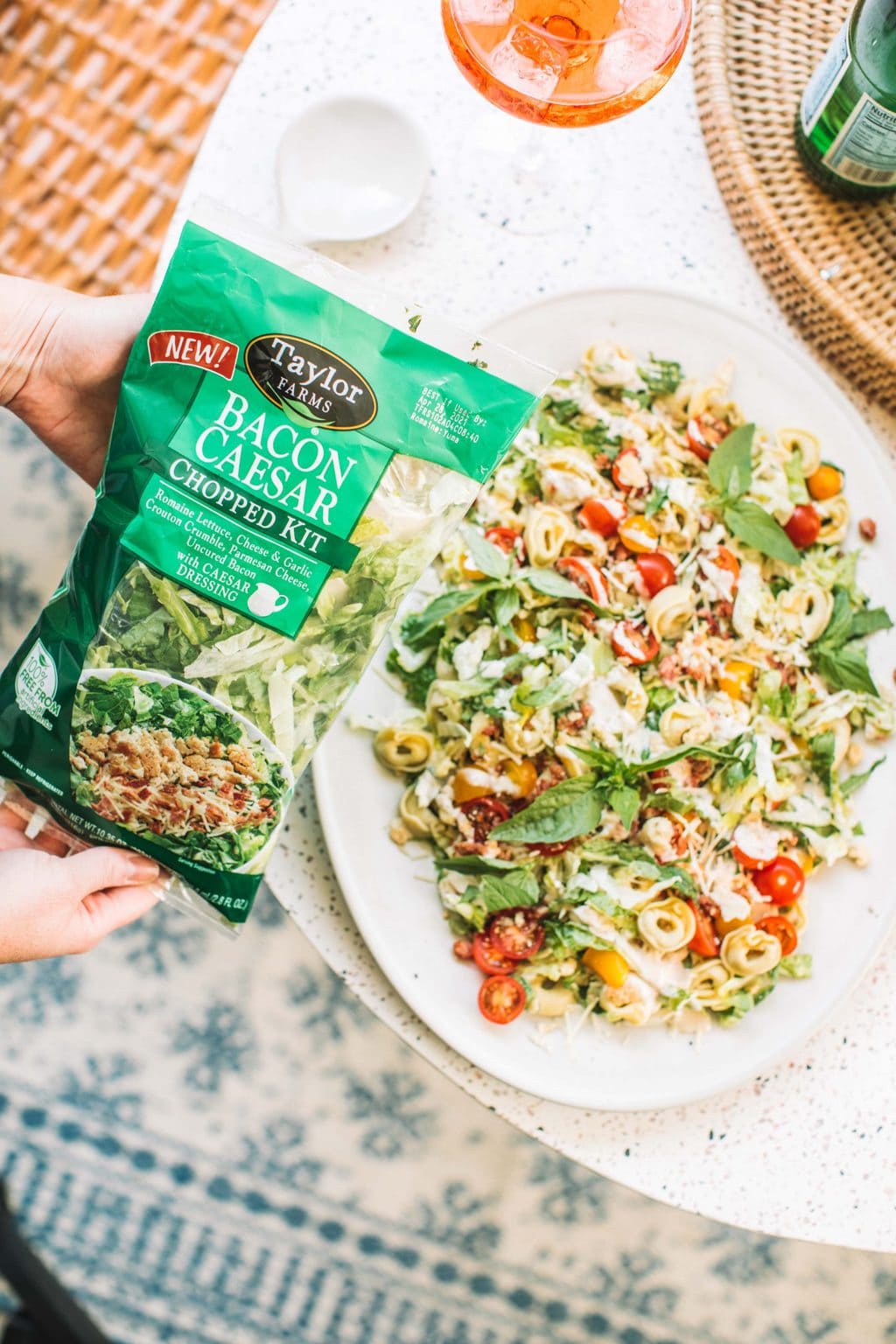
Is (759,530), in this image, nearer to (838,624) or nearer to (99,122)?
(838,624)

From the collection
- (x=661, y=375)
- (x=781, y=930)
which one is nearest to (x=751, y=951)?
(x=781, y=930)

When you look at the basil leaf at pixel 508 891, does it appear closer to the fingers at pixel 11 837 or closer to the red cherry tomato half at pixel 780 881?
the red cherry tomato half at pixel 780 881

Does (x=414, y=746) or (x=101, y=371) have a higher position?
(x=101, y=371)

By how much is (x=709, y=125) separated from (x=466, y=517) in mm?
788

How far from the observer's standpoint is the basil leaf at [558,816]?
60.7 inches

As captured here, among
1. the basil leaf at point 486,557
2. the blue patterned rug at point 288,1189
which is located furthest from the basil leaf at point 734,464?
the blue patterned rug at point 288,1189

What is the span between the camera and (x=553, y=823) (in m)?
1.55

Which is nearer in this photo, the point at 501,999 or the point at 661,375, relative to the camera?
the point at 501,999

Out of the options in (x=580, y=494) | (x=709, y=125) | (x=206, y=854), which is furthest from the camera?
(x=709, y=125)

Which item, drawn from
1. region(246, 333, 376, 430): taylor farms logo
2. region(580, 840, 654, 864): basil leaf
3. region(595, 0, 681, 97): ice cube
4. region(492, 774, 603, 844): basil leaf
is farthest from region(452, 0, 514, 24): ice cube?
region(580, 840, 654, 864): basil leaf

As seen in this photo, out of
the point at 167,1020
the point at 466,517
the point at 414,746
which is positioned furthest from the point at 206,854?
the point at 167,1020

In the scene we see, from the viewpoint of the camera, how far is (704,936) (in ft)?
5.33

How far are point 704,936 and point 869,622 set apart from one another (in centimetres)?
55

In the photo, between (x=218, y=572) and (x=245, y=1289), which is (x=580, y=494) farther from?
(x=245, y=1289)
